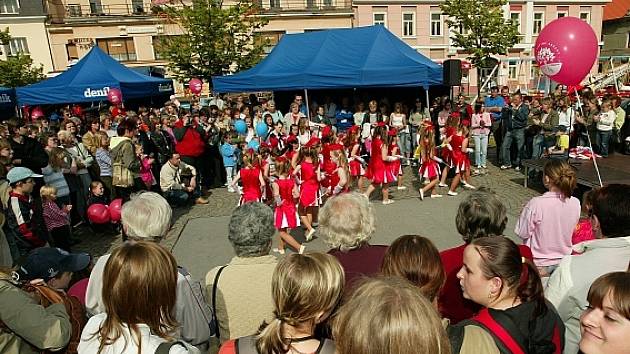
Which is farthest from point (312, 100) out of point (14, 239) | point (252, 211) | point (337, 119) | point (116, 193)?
point (252, 211)

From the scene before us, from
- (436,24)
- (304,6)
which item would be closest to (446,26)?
(436,24)

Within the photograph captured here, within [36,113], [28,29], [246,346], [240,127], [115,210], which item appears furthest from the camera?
[28,29]

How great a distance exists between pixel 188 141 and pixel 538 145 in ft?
25.9

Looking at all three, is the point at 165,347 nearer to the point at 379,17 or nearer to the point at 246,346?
the point at 246,346

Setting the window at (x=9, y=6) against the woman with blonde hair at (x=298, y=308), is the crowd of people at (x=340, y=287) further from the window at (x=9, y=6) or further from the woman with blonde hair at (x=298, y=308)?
the window at (x=9, y=6)

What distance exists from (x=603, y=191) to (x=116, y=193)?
7182 millimetres

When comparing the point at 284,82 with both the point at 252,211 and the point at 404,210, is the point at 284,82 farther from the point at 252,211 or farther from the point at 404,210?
the point at 252,211

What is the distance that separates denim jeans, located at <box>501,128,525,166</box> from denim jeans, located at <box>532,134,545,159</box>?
261mm

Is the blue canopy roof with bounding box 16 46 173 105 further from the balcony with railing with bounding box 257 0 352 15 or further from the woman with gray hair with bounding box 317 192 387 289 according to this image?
the balcony with railing with bounding box 257 0 352 15

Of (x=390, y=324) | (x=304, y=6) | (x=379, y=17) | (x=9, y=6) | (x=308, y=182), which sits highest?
(x=9, y=6)

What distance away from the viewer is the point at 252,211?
9.45ft

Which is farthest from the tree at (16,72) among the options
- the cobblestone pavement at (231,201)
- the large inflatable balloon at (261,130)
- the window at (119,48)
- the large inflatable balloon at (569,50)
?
the large inflatable balloon at (569,50)

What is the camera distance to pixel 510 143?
10383 mm

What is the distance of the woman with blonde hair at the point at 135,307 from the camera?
1.83 m
